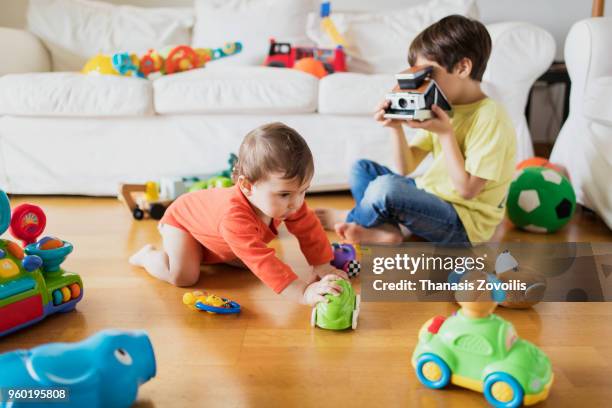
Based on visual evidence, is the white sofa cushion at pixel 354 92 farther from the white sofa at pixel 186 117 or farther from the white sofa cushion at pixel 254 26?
the white sofa cushion at pixel 254 26

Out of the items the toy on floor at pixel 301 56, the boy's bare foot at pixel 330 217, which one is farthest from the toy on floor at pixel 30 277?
the toy on floor at pixel 301 56

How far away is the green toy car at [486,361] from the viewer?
0.84 meters

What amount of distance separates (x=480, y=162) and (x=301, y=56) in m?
1.13

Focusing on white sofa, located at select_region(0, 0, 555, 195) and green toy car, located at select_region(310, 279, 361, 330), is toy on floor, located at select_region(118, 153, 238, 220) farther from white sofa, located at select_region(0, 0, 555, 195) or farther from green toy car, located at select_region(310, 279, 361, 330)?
green toy car, located at select_region(310, 279, 361, 330)

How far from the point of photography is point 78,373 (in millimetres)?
783

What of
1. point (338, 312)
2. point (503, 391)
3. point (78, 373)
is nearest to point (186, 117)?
point (338, 312)

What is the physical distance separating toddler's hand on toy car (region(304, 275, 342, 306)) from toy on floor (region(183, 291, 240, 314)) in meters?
0.15

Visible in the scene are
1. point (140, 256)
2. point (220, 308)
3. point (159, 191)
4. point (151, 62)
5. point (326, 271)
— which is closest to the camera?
point (220, 308)

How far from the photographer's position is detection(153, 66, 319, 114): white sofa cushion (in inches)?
81.3

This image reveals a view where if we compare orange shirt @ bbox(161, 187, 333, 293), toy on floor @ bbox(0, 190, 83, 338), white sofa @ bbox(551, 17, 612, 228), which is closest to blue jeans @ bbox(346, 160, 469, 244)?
orange shirt @ bbox(161, 187, 333, 293)

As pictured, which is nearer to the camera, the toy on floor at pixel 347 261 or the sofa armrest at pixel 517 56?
the toy on floor at pixel 347 261

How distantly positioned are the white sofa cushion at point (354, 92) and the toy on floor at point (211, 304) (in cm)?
104

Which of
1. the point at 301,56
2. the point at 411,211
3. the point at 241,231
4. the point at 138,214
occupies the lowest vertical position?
the point at 138,214

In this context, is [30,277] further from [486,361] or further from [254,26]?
[254,26]
